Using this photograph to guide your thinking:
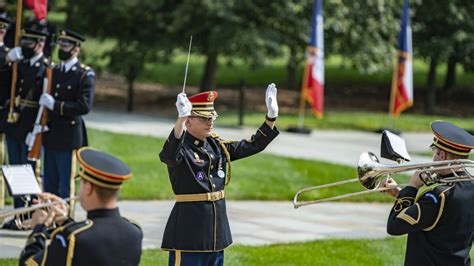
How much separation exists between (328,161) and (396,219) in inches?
431

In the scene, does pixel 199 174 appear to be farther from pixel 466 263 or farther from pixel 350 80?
pixel 350 80

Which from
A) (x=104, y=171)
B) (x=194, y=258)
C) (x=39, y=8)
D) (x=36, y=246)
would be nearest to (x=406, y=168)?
(x=194, y=258)

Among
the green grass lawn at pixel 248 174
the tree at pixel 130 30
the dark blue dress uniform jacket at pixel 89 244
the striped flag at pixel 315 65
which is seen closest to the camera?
the dark blue dress uniform jacket at pixel 89 244

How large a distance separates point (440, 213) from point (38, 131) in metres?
5.36

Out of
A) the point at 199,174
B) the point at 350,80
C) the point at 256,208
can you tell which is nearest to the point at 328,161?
the point at 256,208

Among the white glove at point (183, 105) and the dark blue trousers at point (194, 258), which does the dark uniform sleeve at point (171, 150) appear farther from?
the dark blue trousers at point (194, 258)

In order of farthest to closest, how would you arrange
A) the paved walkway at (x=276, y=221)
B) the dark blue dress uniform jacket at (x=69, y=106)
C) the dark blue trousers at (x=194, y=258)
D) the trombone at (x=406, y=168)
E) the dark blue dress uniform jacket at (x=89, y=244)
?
the paved walkway at (x=276, y=221), the dark blue dress uniform jacket at (x=69, y=106), the dark blue trousers at (x=194, y=258), the trombone at (x=406, y=168), the dark blue dress uniform jacket at (x=89, y=244)

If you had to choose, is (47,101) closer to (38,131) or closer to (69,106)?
(69,106)

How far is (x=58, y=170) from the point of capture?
445 inches

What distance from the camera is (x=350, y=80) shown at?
36.6 meters

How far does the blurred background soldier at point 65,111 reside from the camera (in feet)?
36.1

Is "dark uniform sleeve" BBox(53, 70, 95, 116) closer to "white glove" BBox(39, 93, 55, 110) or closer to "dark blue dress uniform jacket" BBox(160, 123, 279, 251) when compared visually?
"white glove" BBox(39, 93, 55, 110)

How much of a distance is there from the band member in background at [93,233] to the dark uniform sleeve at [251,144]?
2440mm


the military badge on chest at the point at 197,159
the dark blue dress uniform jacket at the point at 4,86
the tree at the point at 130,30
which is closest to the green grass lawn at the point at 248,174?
the dark blue dress uniform jacket at the point at 4,86
